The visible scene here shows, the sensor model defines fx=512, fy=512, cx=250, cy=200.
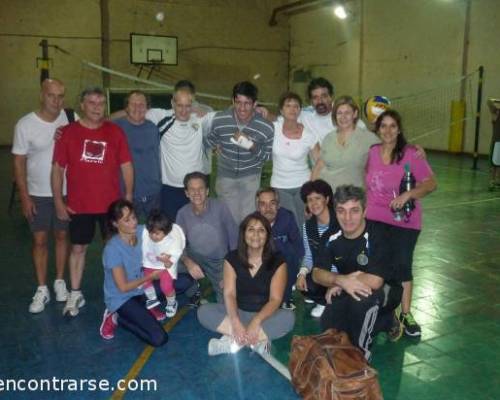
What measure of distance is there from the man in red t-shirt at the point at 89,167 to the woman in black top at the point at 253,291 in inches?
49.6

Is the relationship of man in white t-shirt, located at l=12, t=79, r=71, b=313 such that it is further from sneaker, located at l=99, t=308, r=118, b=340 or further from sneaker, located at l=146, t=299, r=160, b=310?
sneaker, located at l=146, t=299, r=160, b=310

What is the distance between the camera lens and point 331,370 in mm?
2967

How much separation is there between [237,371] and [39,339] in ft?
5.29

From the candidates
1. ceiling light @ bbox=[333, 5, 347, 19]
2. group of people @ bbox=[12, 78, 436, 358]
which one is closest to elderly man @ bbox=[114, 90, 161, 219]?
group of people @ bbox=[12, 78, 436, 358]

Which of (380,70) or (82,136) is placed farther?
(380,70)

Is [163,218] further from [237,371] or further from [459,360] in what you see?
[459,360]

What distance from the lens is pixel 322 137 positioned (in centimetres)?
496

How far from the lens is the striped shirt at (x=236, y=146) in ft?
15.6

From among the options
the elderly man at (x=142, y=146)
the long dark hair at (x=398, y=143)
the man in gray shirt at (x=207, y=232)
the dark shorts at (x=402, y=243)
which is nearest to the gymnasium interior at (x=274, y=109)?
the man in gray shirt at (x=207, y=232)

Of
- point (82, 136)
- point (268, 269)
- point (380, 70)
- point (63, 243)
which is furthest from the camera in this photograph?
point (380, 70)

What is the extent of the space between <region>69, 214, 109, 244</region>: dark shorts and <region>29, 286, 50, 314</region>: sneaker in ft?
1.97

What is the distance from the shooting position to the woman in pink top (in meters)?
3.89

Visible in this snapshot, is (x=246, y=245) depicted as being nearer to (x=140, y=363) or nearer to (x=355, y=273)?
(x=355, y=273)

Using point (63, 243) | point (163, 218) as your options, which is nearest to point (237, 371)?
point (163, 218)
